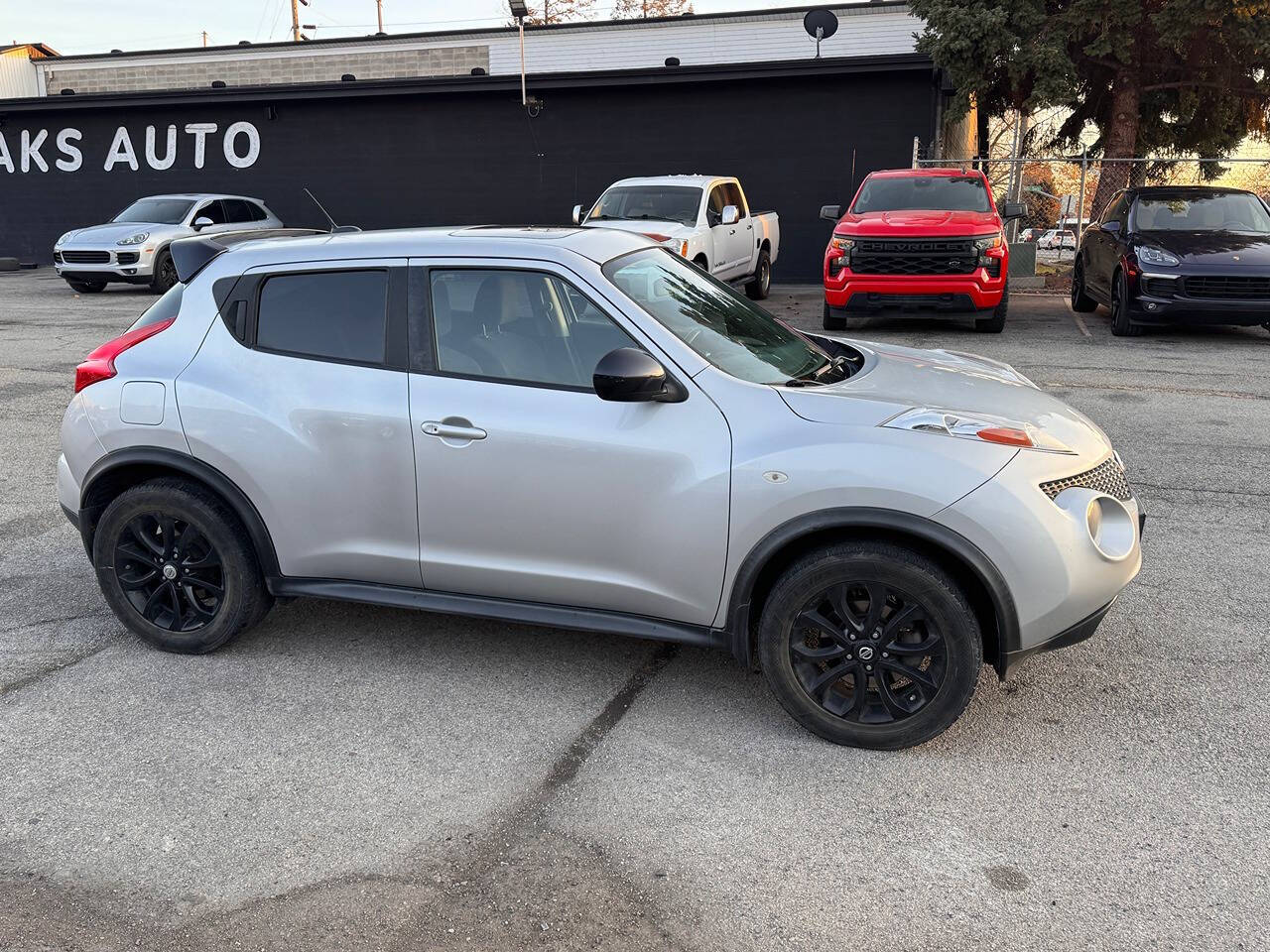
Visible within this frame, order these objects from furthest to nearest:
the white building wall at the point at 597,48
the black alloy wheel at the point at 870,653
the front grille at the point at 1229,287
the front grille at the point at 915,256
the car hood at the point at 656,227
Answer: the white building wall at the point at 597,48
the car hood at the point at 656,227
the front grille at the point at 915,256
the front grille at the point at 1229,287
the black alloy wheel at the point at 870,653

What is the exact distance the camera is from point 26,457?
788 centimetres

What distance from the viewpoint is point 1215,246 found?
39.8 ft

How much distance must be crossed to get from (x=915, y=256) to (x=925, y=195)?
1.67m

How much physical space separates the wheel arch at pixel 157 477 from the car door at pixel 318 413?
4 cm

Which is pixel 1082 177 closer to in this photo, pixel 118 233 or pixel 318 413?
pixel 118 233

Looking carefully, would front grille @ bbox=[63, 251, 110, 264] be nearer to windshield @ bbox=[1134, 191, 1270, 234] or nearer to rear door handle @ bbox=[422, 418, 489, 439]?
windshield @ bbox=[1134, 191, 1270, 234]

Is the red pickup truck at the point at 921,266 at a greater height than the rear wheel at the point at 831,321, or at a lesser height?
greater

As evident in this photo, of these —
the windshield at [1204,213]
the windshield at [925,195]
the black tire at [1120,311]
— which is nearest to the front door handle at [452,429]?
the black tire at [1120,311]

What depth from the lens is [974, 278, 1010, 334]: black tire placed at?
1305 centimetres

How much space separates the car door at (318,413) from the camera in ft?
13.5

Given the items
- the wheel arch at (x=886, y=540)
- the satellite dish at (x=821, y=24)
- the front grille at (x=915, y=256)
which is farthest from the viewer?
the satellite dish at (x=821, y=24)

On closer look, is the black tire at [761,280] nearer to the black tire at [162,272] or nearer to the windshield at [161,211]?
the black tire at [162,272]

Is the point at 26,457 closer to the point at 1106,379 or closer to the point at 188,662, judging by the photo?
the point at 188,662

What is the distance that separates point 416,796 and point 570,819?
52 centimetres
